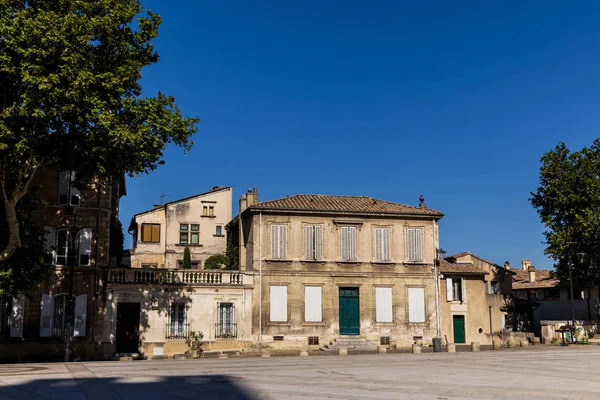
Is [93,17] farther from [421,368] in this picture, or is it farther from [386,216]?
[386,216]

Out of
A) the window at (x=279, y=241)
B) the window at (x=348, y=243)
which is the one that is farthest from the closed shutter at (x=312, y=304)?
the window at (x=348, y=243)

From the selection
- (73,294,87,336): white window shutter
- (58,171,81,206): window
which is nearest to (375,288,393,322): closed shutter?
(73,294,87,336): white window shutter

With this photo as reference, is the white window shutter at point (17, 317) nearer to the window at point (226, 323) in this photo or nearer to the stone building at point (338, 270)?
the window at point (226, 323)

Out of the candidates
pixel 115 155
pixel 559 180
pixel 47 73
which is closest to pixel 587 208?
pixel 559 180

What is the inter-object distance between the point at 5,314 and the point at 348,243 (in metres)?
18.6

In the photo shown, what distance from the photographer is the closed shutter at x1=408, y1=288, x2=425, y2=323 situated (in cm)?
3616

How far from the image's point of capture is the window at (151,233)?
1756 inches

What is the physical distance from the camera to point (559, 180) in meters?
41.3

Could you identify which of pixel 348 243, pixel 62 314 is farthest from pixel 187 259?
pixel 62 314

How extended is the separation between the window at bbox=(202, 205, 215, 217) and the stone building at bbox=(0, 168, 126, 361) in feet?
48.3

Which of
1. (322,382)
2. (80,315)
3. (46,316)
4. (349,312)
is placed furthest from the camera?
(349,312)

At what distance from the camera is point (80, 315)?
97.4 ft

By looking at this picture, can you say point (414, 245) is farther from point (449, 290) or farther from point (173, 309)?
point (173, 309)

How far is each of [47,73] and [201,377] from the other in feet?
39.5
